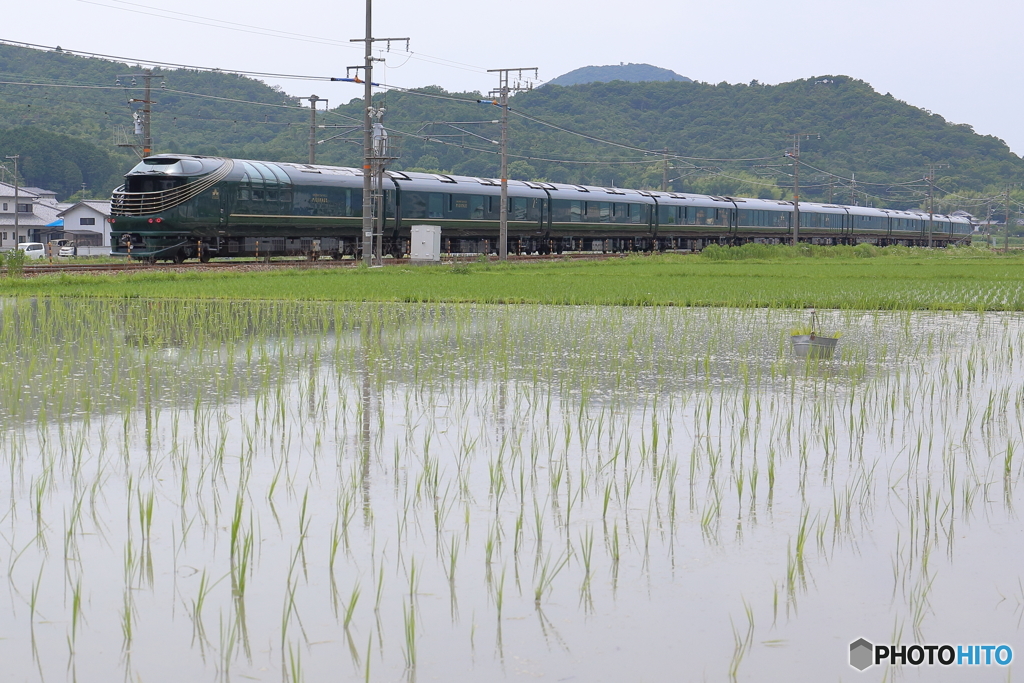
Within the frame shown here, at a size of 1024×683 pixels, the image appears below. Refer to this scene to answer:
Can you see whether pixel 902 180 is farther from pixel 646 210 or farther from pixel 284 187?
pixel 284 187

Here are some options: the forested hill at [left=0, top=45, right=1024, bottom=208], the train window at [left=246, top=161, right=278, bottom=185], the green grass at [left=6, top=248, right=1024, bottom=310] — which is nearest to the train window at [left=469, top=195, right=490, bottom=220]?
the green grass at [left=6, top=248, right=1024, bottom=310]

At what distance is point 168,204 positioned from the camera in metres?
29.2

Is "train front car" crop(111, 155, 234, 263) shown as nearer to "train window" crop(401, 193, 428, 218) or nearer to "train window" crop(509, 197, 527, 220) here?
"train window" crop(401, 193, 428, 218)

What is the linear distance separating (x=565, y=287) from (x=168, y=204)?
12290 mm

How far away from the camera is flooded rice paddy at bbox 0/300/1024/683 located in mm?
3559

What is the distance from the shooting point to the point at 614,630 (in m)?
3.68

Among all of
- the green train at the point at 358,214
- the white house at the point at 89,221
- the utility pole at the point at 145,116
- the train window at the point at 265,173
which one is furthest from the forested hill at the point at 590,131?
the train window at the point at 265,173

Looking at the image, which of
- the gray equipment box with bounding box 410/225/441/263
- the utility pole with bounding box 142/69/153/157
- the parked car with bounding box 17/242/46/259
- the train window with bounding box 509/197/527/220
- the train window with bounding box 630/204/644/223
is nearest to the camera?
the gray equipment box with bounding box 410/225/441/263

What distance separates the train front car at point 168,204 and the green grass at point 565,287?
12.6 feet

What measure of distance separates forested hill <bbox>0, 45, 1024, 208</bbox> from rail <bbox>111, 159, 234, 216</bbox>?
46.4 meters

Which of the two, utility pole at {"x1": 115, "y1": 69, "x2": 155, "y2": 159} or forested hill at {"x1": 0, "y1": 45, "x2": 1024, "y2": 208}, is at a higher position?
forested hill at {"x1": 0, "y1": 45, "x2": 1024, "y2": 208}

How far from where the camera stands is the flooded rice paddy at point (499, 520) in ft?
11.7

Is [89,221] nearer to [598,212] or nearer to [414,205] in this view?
[598,212]

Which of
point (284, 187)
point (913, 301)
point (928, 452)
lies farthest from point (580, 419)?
point (284, 187)
